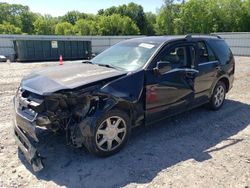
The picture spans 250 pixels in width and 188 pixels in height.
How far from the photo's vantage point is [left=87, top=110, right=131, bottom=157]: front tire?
12.3 ft

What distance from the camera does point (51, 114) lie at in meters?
3.59

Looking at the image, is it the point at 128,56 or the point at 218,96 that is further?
the point at 218,96

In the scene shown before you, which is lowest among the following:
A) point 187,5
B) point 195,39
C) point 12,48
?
point 12,48

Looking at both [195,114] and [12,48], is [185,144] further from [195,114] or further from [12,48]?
[12,48]

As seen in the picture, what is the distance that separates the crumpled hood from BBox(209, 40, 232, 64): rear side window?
3.02 metres

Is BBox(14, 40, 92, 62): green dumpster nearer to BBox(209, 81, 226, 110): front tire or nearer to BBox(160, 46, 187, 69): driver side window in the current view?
BBox(209, 81, 226, 110): front tire

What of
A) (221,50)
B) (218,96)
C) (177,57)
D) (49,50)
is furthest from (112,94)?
(49,50)

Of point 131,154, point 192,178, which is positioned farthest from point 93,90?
point 192,178

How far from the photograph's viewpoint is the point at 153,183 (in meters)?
3.34

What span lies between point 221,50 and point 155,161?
3726 mm

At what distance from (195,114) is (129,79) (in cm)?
259

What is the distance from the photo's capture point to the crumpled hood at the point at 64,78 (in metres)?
3.62

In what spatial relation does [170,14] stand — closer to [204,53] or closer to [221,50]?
[221,50]

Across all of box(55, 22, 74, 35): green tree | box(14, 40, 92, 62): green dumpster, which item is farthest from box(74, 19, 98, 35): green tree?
box(14, 40, 92, 62): green dumpster
